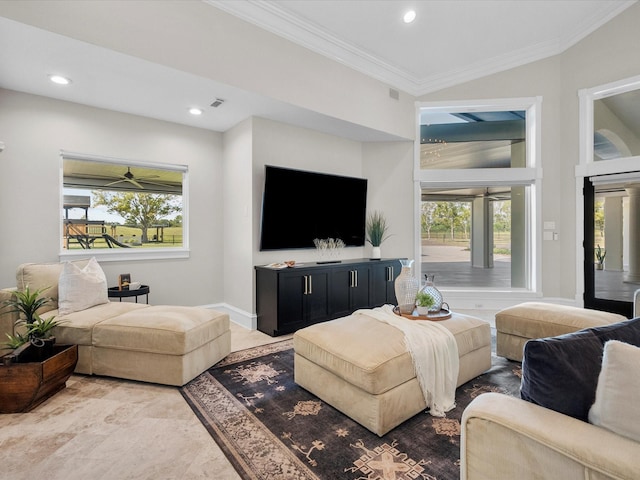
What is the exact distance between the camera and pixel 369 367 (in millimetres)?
1966

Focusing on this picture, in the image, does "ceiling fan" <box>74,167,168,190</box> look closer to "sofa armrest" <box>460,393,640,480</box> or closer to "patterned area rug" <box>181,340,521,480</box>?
"patterned area rug" <box>181,340,521,480</box>

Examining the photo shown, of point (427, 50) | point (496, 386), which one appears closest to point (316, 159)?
point (427, 50)

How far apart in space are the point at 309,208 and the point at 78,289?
2.78 m

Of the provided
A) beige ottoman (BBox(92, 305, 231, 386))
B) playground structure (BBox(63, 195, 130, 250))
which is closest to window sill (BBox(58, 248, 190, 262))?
playground structure (BBox(63, 195, 130, 250))

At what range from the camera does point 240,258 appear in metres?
4.50

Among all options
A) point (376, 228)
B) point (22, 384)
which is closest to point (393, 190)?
point (376, 228)

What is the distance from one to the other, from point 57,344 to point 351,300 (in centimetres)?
325

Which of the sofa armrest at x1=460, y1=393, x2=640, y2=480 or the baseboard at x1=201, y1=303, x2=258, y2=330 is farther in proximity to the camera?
the baseboard at x1=201, y1=303, x2=258, y2=330

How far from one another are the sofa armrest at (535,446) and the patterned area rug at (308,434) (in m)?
0.68

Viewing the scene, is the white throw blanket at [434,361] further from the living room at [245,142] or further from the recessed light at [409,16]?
the recessed light at [409,16]

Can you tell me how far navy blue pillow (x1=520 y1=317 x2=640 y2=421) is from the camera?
1.11 metres

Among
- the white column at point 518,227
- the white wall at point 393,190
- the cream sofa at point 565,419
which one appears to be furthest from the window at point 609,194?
the cream sofa at point 565,419

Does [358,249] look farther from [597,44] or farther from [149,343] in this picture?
[597,44]

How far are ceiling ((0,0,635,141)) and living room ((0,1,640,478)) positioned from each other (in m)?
0.12
